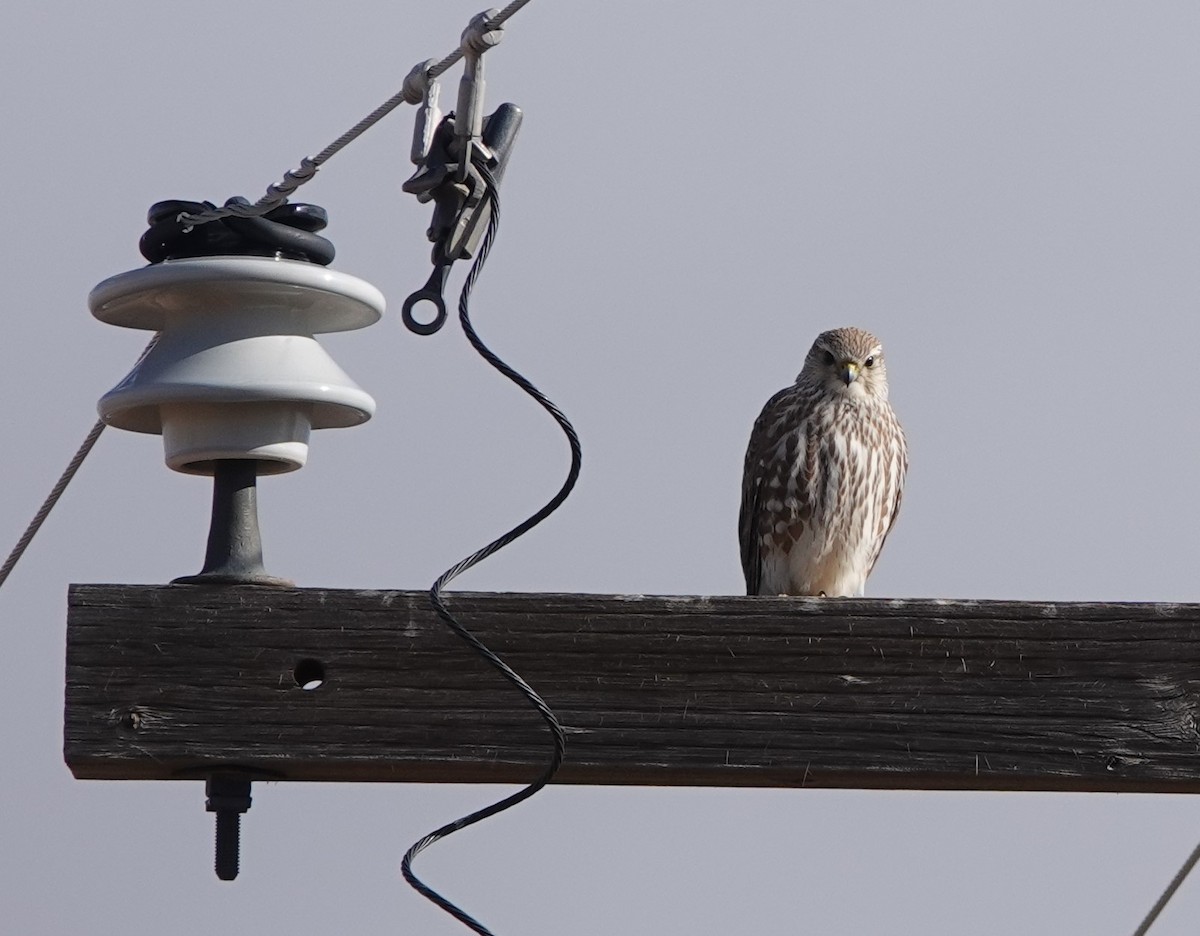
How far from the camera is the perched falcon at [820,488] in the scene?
18.9ft

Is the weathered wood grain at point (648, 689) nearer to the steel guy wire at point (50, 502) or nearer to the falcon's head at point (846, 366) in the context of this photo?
the steel guy wire at point (50, 502)

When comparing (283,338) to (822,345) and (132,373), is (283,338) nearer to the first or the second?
(132,373)

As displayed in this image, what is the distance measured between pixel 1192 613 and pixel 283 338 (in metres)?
1.26

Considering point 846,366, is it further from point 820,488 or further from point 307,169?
point 307,169

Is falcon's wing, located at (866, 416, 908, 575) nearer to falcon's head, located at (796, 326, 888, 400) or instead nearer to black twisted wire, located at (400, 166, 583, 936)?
Result: falcon's head, located at (796, 326, 888, 400)

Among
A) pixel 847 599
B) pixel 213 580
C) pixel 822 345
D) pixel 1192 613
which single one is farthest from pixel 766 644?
pixel 822 345

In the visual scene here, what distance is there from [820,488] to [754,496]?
26cm

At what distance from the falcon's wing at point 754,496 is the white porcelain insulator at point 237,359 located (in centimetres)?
335

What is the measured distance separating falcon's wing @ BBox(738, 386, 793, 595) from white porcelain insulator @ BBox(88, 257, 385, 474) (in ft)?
11.0

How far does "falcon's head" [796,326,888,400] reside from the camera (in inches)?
245

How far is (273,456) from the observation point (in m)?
2.63

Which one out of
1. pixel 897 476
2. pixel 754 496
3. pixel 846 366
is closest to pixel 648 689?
pixel 754 496

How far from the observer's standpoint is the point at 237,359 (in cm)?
260

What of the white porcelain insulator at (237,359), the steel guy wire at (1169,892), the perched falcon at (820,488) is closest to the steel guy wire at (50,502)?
the white porcelain insulator at (237,359)
